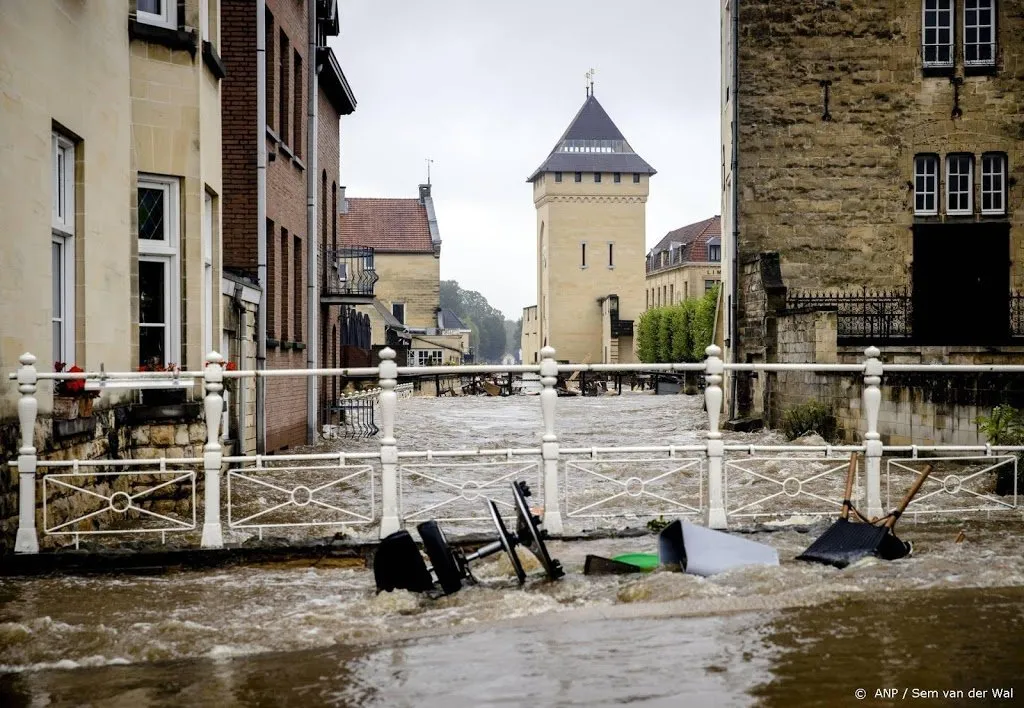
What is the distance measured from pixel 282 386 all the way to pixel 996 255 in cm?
1662

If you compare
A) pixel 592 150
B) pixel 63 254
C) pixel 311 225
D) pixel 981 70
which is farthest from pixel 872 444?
pixel 592 150

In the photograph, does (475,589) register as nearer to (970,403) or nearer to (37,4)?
(37,4)

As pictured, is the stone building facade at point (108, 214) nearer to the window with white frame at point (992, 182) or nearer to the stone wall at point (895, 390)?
the stone wall at point (895, 390)

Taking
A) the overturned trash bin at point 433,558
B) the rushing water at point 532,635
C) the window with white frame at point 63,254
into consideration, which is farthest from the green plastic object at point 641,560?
the window with white frame at point 63,254

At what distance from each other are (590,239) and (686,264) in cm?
849

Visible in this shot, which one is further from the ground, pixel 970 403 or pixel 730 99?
pixel 730 99

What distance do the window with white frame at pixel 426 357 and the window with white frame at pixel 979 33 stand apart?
57465 mm

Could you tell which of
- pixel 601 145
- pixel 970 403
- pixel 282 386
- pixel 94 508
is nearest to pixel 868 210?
pixel 970 403

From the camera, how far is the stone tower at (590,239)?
102 m

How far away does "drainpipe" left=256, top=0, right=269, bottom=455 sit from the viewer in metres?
19.3

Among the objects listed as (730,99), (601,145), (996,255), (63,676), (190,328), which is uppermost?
(601,145)

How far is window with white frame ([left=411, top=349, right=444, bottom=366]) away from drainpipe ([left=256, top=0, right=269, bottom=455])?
211 ft

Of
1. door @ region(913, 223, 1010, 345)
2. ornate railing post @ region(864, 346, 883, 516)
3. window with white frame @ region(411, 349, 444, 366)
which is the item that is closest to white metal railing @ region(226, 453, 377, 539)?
ornate railing post @ region(864, 346, 883, 516)

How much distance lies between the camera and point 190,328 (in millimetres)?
13180
